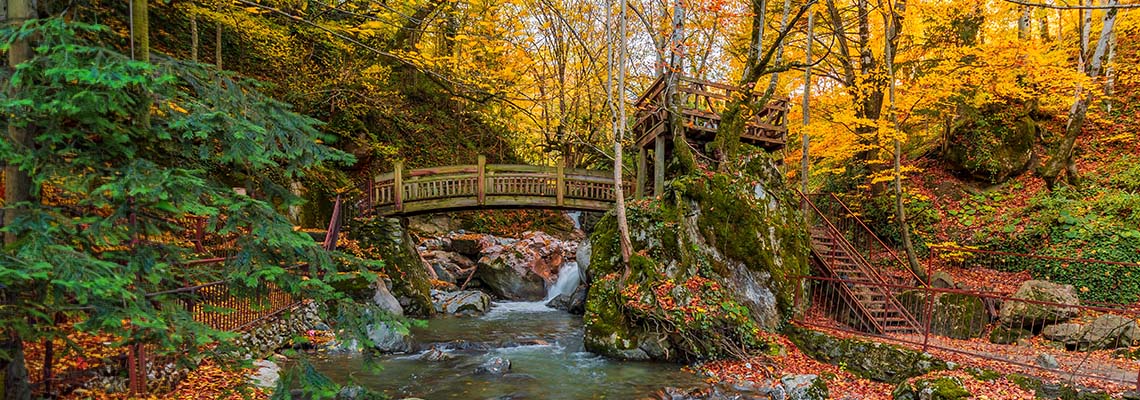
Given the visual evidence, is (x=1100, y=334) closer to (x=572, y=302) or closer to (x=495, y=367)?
(x=495, y=367)

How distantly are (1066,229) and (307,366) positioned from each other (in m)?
16.1

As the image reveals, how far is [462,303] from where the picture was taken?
14500 millimetres

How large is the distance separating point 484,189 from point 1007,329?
12331mm

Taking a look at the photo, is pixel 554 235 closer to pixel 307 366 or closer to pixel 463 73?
pixel 463 73

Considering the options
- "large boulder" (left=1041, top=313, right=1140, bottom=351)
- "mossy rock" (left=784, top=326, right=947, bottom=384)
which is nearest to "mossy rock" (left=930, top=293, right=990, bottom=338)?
"large boulder" (left=1041, top=313, right=1140, bottom=351)

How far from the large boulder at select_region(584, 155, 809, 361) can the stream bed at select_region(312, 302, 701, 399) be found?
0.70 metres

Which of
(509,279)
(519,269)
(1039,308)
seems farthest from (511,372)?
(1039,308)

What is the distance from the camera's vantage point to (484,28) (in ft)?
50.0

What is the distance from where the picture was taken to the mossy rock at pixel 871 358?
8.00 metres

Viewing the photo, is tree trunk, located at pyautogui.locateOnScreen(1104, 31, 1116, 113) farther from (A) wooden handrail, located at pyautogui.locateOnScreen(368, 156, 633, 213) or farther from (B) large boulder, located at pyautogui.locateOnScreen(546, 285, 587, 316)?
(B) large boulder, located at pyautogui.locateOnScreen(546, 285, 587, 316)

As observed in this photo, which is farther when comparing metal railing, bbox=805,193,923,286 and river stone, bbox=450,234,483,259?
river stone, bbox=450,234,483,259

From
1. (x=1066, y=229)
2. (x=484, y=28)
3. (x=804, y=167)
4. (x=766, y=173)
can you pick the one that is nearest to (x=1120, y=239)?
(x=1066, y=229)

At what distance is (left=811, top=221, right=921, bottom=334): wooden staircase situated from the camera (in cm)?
1030

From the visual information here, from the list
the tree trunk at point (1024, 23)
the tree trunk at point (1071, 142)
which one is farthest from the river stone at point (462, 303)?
the tree trunk at point (1024, 23)
